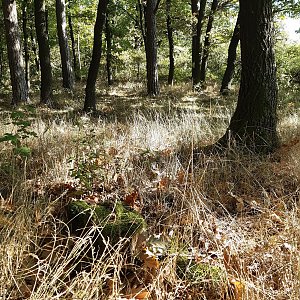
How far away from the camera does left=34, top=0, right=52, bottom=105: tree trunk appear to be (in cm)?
943

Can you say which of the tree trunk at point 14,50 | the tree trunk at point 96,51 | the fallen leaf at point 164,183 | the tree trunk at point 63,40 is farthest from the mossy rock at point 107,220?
the tree trunk at point 63,40

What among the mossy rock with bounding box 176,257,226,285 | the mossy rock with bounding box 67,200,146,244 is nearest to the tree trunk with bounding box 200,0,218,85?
the mossy rock with bounding box 67,200,146,244

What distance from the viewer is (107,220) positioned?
2.19m

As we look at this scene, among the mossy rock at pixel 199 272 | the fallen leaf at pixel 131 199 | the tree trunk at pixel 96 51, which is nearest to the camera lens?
the mossy rock at pixel 199 272

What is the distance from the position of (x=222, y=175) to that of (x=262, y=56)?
1680mm

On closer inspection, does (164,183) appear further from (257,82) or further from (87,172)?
(257,82)

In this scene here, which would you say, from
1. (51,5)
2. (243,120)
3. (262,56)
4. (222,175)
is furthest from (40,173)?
(51,5)

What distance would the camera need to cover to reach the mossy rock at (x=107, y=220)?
227cm

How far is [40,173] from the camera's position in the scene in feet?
11.9

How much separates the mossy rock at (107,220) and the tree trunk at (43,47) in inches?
309

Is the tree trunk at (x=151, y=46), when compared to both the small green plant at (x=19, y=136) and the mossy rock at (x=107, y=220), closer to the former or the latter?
the small green plant at (x=19, y=136)

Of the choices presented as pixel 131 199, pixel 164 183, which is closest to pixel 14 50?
pixel 164 183

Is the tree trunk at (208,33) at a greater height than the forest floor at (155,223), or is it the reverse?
the tree trunk at (208,33)

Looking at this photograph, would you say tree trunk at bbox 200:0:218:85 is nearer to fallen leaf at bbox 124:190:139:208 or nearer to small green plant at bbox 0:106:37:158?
small green plant at bbox 0:106:37:158
